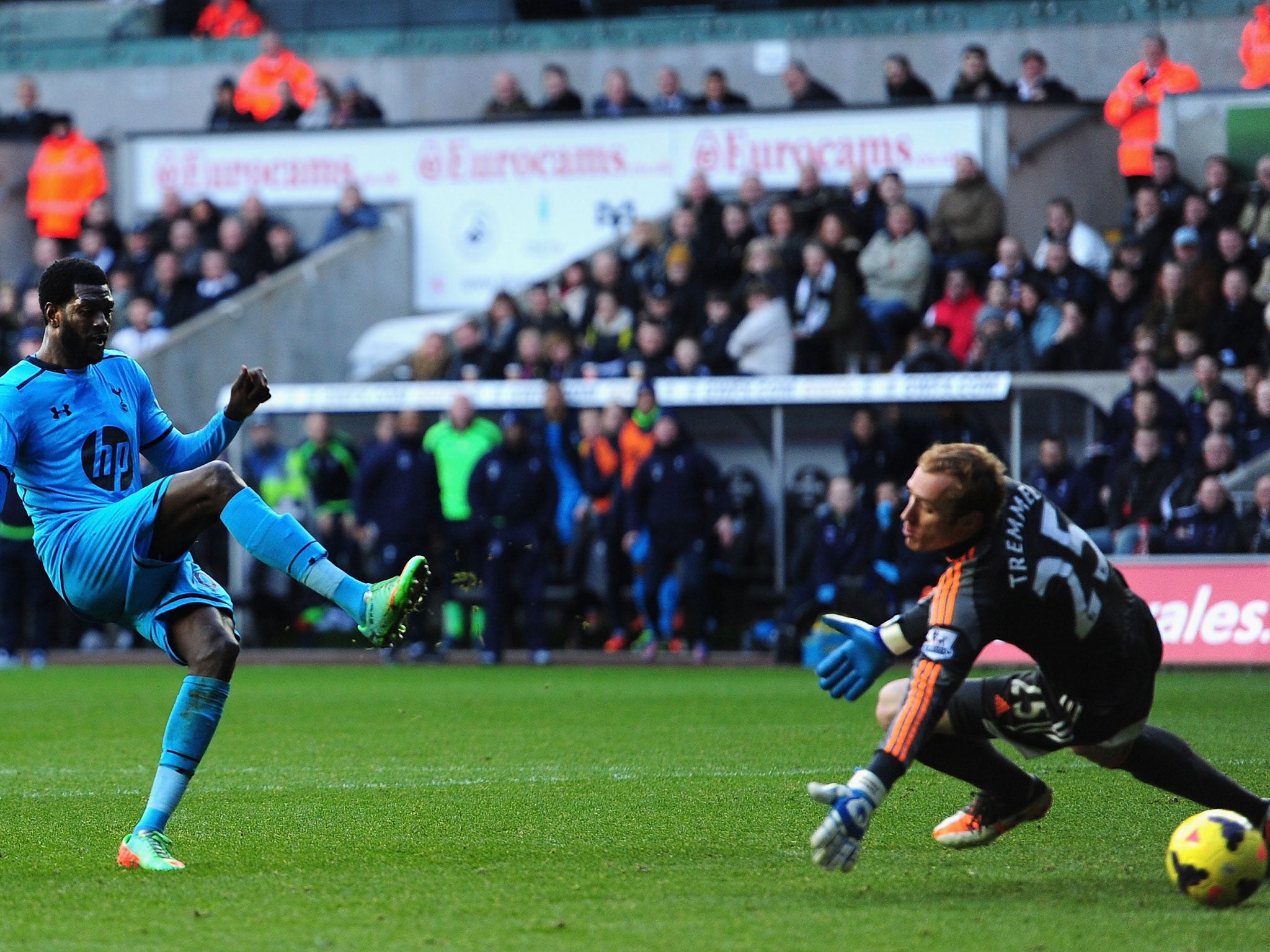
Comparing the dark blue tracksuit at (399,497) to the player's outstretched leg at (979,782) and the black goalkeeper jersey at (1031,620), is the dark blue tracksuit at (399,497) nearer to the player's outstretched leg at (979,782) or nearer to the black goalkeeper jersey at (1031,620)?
the player's outstretched leg at (979,782)

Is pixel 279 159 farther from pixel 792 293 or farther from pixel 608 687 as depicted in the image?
pixel 608 687

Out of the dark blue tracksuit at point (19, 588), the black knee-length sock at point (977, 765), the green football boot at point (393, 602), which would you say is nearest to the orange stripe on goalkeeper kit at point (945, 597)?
the black knee-length sock at point (977, 765)

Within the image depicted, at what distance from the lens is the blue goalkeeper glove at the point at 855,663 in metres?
5.43

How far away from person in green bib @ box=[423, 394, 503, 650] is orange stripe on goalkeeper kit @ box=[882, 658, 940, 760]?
37.6 feet

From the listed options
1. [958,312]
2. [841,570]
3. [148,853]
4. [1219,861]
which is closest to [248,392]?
[148,853]

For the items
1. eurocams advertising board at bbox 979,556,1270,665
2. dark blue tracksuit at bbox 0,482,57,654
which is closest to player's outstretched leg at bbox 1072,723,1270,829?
eurocams advertising board at bbox 979,556,1270,665

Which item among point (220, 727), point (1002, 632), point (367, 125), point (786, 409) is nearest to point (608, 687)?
point (220, 727)

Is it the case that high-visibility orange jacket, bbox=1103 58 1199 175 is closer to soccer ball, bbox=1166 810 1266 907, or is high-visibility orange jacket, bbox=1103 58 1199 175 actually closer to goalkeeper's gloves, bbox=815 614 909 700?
soccer ball, bbox=1166 810 1266 907

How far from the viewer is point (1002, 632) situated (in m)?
5.57

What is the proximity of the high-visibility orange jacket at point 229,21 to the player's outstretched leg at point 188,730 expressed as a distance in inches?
813

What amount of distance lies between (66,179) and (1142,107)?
12336 millimetres

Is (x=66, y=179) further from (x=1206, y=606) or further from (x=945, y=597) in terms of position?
(x=945, y=597)

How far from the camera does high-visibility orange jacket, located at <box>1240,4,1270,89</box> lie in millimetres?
19188

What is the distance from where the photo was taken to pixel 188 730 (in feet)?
20.8
